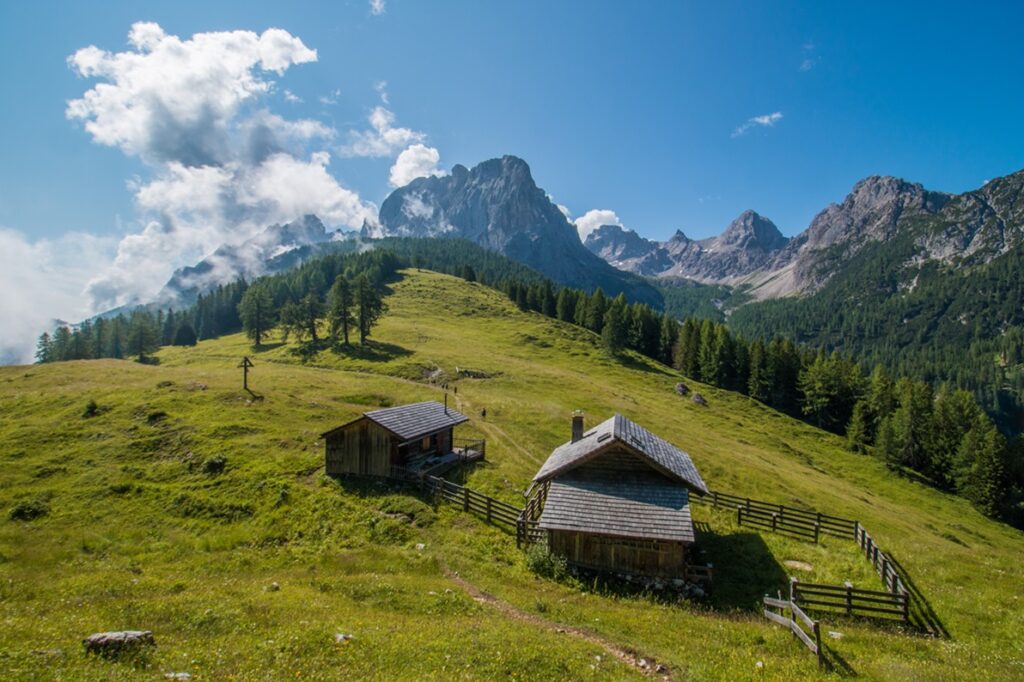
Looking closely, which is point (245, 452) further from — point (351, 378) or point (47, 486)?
point (351, 378)

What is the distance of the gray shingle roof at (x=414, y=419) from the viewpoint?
3412cm

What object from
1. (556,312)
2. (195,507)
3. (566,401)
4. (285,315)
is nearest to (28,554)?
(195,507)

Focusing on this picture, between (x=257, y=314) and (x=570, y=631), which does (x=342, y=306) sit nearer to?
(x=257, y=314)

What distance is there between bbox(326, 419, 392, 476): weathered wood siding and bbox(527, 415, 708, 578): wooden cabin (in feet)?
40.2

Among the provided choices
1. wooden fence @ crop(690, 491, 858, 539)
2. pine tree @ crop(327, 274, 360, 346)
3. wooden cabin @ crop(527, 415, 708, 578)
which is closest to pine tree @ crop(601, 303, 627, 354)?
pine tree @ crop(327, 274, 360, 346)

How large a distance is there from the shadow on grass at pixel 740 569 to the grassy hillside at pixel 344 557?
134mm

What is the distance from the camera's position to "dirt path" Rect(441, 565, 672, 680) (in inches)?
527

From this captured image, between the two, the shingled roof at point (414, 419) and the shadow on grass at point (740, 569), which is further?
the shingled roof at point (414, 419)

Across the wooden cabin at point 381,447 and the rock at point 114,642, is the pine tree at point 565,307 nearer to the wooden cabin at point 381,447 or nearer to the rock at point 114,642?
the wooden cabin at point 381,447

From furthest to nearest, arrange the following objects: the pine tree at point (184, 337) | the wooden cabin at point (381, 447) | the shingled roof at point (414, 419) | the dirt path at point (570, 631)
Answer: the pine tree at point (184, 337) < the shingled roof at point (414, 419) < the wooden cabin at point (381, 447) < the dirt path at point (570, 631)

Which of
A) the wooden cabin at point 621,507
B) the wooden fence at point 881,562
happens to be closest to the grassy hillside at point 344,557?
the wooden fence at point 881,562

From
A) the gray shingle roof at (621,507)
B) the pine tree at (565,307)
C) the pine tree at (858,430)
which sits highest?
the pine tree at (565,307)

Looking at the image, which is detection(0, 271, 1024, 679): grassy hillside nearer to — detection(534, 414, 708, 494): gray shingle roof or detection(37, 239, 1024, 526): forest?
detection(534, 414, 708, 494): gray shingle roof

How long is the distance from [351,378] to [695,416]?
5364cm
